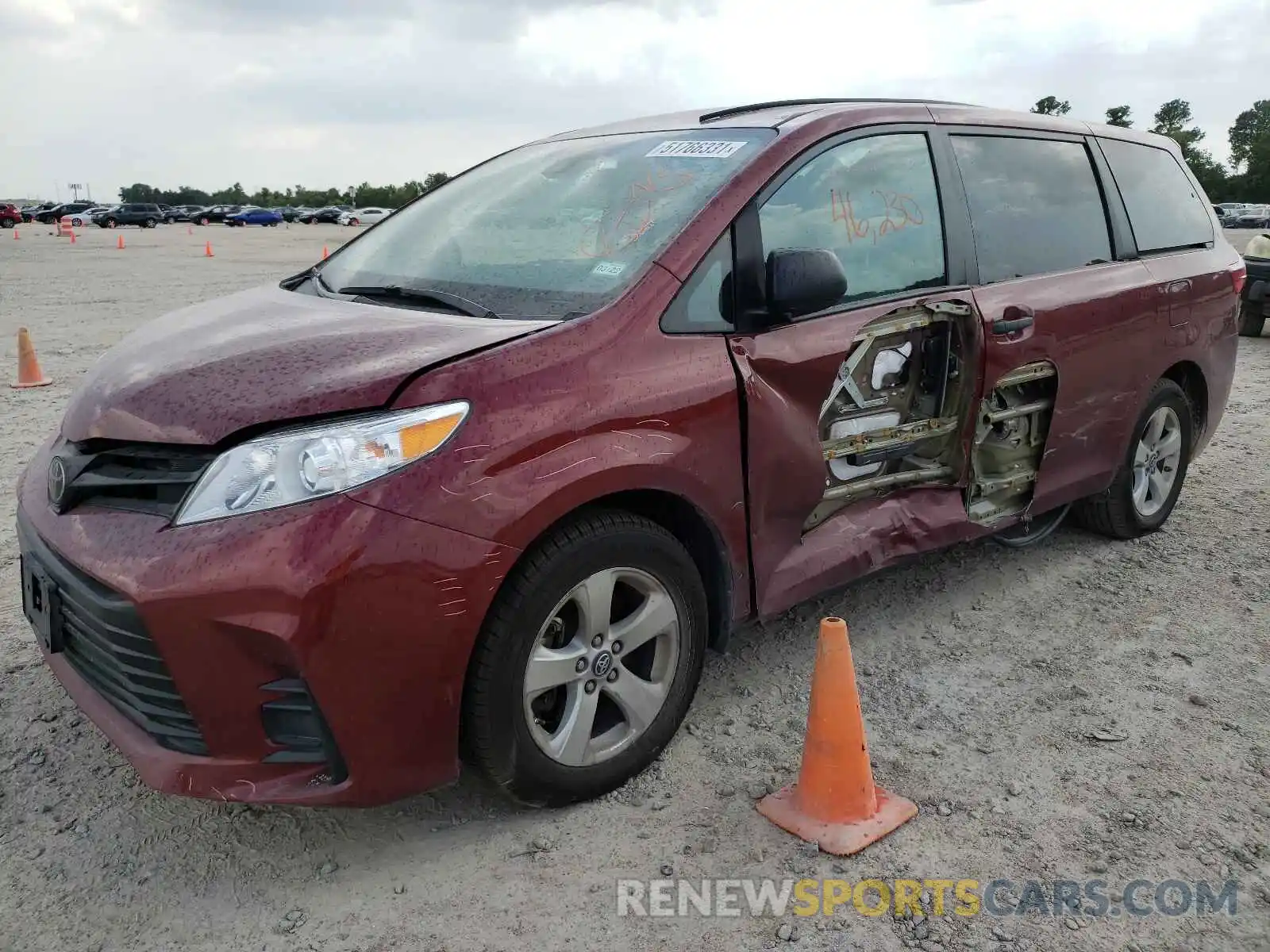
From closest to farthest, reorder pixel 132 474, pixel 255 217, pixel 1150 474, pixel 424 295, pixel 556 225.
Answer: pixel 132 474 → pixel 424 295 → pixel 556 225 → pixel 1150 474 → pixel 255 217

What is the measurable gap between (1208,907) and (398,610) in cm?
196

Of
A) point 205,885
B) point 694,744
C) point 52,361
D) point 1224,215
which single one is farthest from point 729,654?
point 1224,215

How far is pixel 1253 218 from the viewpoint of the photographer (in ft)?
168

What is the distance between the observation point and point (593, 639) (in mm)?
2590

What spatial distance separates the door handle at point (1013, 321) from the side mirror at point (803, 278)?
99 centimetres

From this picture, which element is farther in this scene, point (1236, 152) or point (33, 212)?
point (1236, 152)

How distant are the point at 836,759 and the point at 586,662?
683mm

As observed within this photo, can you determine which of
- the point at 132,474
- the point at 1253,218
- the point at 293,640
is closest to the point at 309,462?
the point at 293,640

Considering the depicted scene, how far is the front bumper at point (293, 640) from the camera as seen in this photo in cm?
213

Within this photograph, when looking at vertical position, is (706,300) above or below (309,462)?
above

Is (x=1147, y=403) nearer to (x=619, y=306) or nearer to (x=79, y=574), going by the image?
(x=619, y=306)

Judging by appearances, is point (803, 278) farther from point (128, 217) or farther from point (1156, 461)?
point (128, 217)

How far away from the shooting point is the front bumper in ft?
6.99

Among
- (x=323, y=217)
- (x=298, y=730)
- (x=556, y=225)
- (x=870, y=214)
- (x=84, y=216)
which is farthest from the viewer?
(x=323, y=217)
